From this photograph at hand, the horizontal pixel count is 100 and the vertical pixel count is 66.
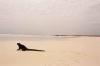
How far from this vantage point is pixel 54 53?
74.7 inches

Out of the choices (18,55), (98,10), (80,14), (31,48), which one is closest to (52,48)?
(31,48)

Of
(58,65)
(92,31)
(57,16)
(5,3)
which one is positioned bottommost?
(58,65)

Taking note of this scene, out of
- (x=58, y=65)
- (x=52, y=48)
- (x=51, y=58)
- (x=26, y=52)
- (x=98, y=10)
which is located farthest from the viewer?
(x=98, y=10)

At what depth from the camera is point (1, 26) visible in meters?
2.47

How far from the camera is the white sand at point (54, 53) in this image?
5.45ft

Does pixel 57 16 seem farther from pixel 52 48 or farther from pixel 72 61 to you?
pixel 72 61

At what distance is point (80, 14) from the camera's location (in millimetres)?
2295

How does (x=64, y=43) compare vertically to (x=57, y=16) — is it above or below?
below

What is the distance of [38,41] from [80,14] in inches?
22.9

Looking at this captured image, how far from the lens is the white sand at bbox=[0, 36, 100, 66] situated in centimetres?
166

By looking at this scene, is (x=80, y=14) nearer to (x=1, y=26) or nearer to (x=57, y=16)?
(x=57, y=16)

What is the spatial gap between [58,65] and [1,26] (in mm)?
1142

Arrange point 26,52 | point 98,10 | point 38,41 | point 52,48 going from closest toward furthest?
point 26,52 < point 52,48 < point 98,10 < point 38,41

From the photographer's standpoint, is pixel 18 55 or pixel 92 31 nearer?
pixel 18 55
